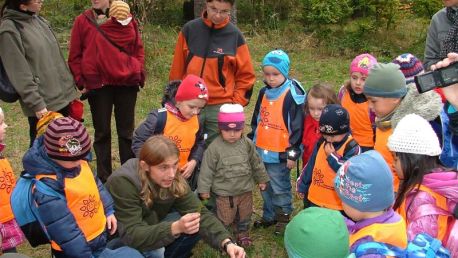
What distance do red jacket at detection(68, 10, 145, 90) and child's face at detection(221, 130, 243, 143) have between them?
1190mm

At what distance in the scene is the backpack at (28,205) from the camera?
2816 mm

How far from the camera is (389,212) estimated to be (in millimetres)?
2342

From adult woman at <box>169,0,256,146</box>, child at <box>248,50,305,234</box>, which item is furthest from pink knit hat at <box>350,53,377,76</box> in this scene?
adult woman at <box>169,0,256,146</box>

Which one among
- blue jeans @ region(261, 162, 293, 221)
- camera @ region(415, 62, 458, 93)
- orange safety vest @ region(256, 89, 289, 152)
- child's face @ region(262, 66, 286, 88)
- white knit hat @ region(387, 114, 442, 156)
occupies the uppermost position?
camera @ region(415, 62, 458, 93)

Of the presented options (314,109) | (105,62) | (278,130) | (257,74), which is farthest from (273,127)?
(257,74)

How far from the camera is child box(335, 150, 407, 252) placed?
224 cm

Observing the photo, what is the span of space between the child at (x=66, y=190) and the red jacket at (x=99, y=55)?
5.43 feet

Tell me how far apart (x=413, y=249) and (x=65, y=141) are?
1.85m

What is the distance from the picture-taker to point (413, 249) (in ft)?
7.32

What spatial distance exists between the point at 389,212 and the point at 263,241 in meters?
2.03

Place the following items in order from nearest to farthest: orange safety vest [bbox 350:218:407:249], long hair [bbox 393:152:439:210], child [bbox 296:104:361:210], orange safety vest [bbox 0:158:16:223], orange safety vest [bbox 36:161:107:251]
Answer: orange safety vest [bbox 350:218:407:249] < long hair [bbox 393:152:439:210] < orange safety vest [bbox 36:161:107:251] < orange safety vest [bbox 0:158:16:223] < child [bbox 296:104:361:210]

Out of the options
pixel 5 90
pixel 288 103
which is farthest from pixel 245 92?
pixel 5 90

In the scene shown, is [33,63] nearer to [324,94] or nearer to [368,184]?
[324,94]

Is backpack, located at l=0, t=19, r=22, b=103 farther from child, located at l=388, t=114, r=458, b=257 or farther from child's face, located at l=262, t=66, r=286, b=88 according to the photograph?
child, located at l=388, t=114, r=458, b=257
